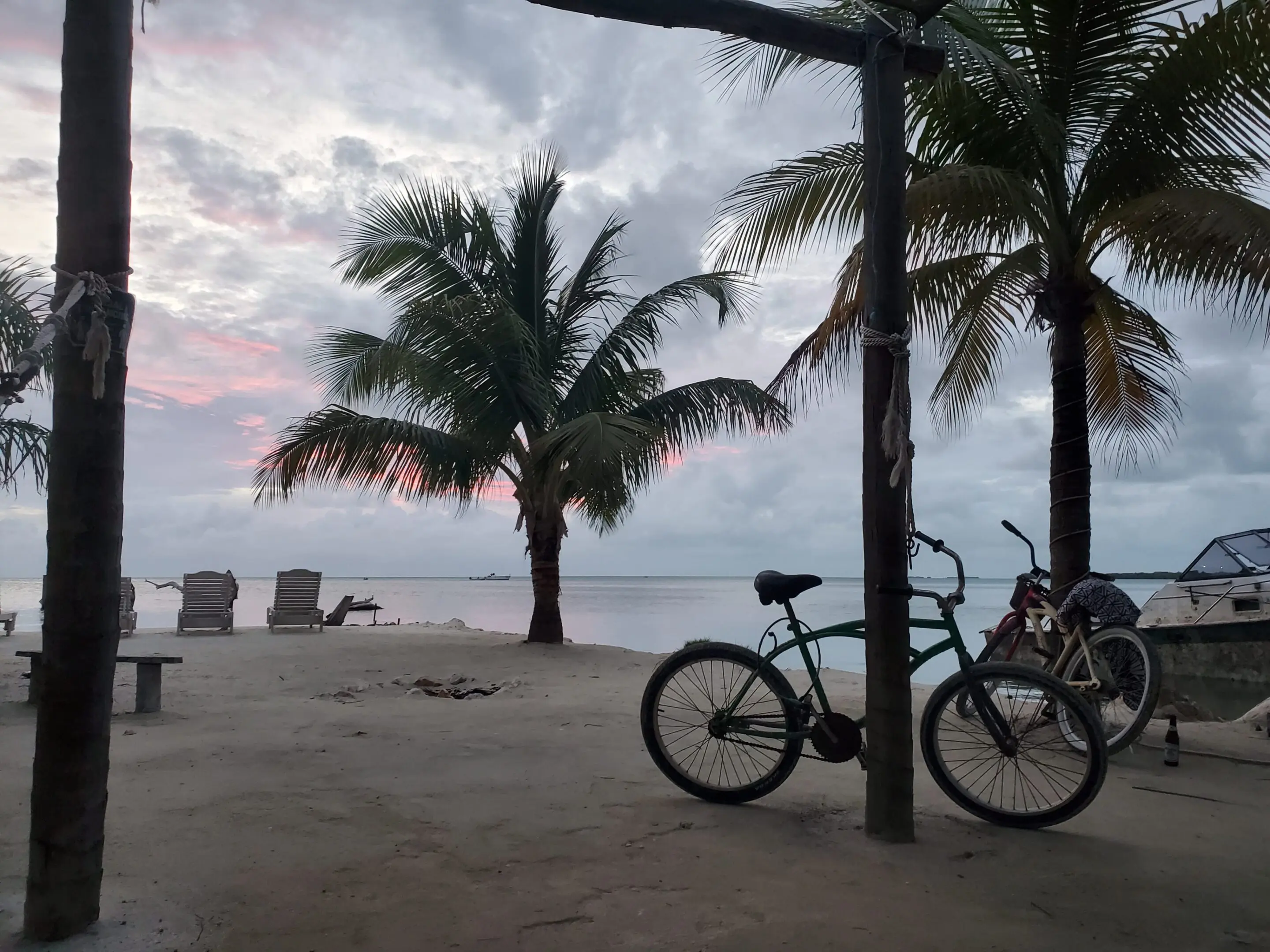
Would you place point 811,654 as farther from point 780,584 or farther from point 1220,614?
point 1220,614

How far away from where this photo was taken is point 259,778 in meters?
4.36

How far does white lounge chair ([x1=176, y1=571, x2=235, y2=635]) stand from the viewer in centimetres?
1420

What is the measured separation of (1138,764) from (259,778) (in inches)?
190

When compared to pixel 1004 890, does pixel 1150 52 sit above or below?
above

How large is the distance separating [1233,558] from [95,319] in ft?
43.5

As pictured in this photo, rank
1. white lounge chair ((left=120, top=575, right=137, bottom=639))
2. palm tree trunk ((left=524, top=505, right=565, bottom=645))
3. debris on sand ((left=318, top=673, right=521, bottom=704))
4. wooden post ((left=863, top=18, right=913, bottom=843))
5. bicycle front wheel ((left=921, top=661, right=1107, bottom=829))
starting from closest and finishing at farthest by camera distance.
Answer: wooden post ((left=863, top=18, right=913, bottom=843)) < bicycle front wheel ((left=921, top=661, right=1107, bottom=829)) < debris on sand ((left=318, top=673, right=521, bottom=704)) < palm tree trunk ((left=524, top=505, right=565, bottom=645)) < white lounge chair ((left=120, top=575, right=137, bottom=639))

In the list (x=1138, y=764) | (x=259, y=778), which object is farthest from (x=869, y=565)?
(x=259, y=778)

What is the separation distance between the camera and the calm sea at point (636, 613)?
18.5m

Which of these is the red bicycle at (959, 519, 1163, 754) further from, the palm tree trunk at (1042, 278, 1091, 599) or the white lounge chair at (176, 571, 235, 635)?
the white lounge chair at (176, 571, 235, 635)

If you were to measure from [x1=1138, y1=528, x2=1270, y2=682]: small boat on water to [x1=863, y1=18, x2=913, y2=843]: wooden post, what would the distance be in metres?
7.72

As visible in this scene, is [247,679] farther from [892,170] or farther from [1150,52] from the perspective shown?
[1150,52]

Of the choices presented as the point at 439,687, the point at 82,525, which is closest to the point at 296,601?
the point at 439,687

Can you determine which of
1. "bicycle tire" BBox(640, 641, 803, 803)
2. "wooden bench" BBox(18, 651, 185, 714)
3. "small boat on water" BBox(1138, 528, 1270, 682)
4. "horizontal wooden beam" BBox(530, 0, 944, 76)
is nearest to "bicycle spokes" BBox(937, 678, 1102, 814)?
"bicycle tire" BBox(640, 641, 803, 803)

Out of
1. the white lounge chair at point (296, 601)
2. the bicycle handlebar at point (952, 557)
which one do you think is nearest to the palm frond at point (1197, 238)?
the bicycle handlebar at point (952, 557)
